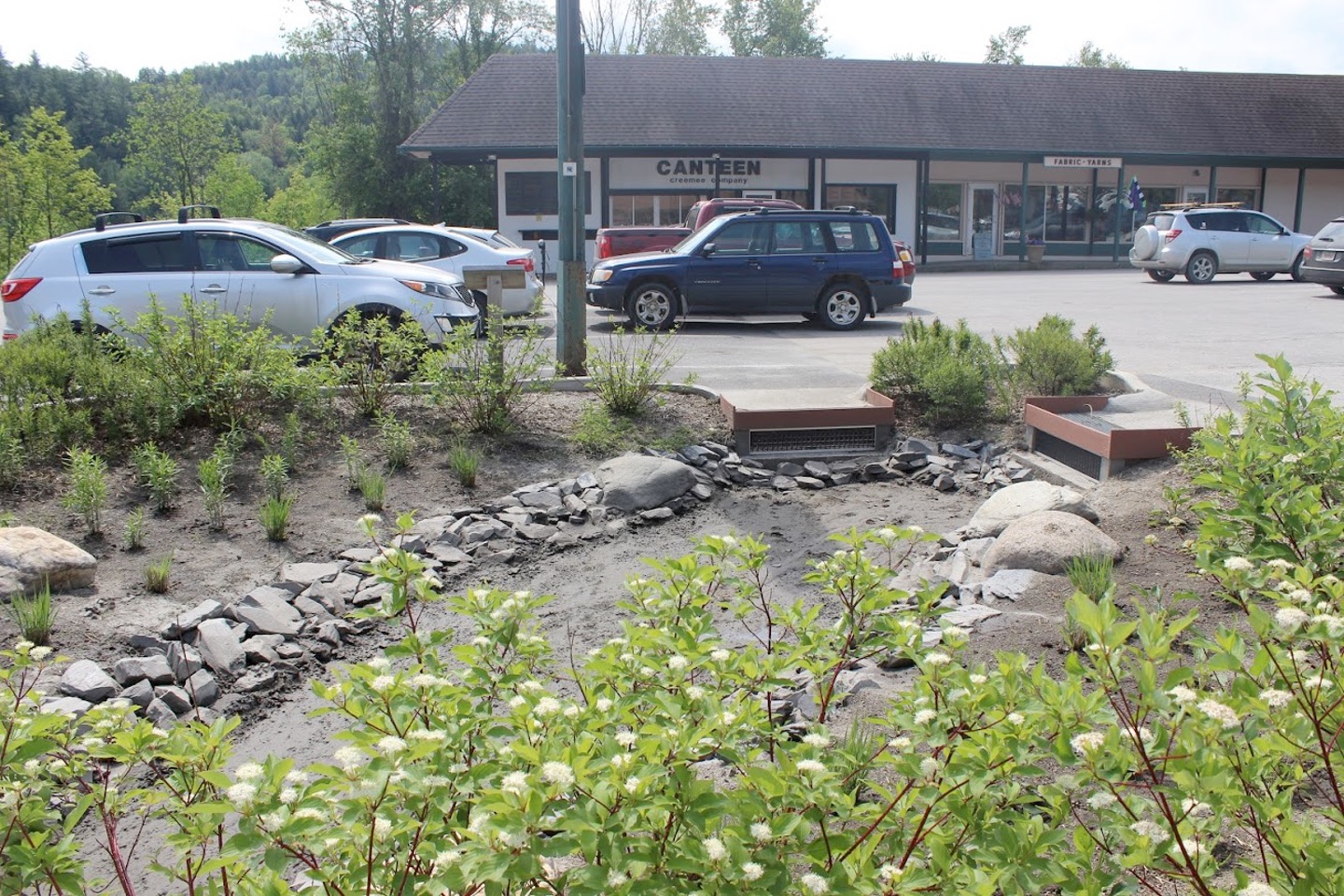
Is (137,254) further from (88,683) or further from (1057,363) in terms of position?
(1057,363)

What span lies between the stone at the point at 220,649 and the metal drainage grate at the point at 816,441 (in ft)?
15.4

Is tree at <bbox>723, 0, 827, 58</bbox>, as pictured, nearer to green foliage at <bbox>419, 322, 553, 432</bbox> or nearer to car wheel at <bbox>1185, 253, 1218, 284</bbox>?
car wheel at <bbox>1185, 253, 1218, 284</bbox>

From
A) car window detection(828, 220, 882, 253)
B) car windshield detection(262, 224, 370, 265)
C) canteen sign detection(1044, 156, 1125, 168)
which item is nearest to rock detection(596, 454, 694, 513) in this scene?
car windshield detection(262, 224, 370, 265)

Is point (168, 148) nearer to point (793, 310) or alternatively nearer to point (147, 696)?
point (793, 310)

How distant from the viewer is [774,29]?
247 ft

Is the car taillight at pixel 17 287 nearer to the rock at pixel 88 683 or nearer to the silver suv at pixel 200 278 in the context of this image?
the silver suv at pixel 200 278

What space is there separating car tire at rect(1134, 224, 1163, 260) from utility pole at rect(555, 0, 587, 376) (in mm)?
19866

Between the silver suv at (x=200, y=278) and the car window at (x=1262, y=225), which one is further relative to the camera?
the car window at (x=1262, y=225)

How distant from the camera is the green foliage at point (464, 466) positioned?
27.5ft

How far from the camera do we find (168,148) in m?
40.8

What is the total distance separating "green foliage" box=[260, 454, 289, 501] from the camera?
760 centimetres

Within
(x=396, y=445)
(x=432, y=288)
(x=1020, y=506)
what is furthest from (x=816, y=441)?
(x=432, y=288)

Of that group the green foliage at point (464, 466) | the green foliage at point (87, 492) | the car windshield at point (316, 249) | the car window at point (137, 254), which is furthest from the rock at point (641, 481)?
the car window at point (137, 254)

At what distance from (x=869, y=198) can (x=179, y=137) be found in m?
23.7
